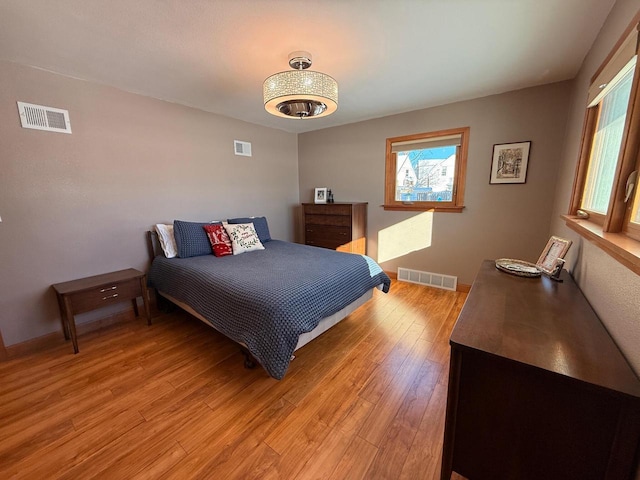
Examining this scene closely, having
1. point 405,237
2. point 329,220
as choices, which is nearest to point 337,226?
point 329,220

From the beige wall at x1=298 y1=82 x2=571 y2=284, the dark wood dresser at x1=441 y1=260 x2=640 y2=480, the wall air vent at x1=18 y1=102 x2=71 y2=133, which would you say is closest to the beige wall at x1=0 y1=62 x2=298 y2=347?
the wall air vent at x1=18 y1=102 x2=71 y2=133

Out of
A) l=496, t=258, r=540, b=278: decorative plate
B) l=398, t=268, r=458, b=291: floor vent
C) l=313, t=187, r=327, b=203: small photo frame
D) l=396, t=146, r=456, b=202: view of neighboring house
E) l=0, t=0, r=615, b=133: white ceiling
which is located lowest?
l=398, t=268, r=458, b=291: floor vent

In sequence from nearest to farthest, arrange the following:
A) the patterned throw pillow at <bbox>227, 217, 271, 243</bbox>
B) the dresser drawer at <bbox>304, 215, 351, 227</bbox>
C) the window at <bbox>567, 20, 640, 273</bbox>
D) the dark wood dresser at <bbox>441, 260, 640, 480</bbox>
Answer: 1. the dark wood dresser at <bbox>441, 260, 640, 480</bbox>
2. the window at <bbox>567, 20, 640, 273</bbox>
3. the patterned throw pillow at <bbox>227, 217, 271, 243</bbox>
4. the dresser drawer at <bbox>304, 215, 351, 227</bbox>

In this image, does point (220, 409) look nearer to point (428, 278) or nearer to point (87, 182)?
point (87, 182)

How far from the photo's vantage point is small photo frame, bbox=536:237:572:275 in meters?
1.56

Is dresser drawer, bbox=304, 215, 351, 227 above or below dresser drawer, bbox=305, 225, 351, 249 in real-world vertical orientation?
above

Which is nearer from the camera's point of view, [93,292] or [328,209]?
[93,292]

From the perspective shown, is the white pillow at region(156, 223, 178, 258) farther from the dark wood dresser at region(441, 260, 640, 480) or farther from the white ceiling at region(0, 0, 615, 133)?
the dark wood dresser at region(441, 260, 640, 480)

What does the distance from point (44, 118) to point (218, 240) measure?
169 centimetres

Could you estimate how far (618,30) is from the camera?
1.36m

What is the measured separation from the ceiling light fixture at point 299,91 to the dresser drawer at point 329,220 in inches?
72.7

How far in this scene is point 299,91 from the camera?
1679 mm

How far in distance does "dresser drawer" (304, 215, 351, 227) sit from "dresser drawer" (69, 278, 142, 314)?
2.34m

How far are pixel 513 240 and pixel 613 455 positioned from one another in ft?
8.28
